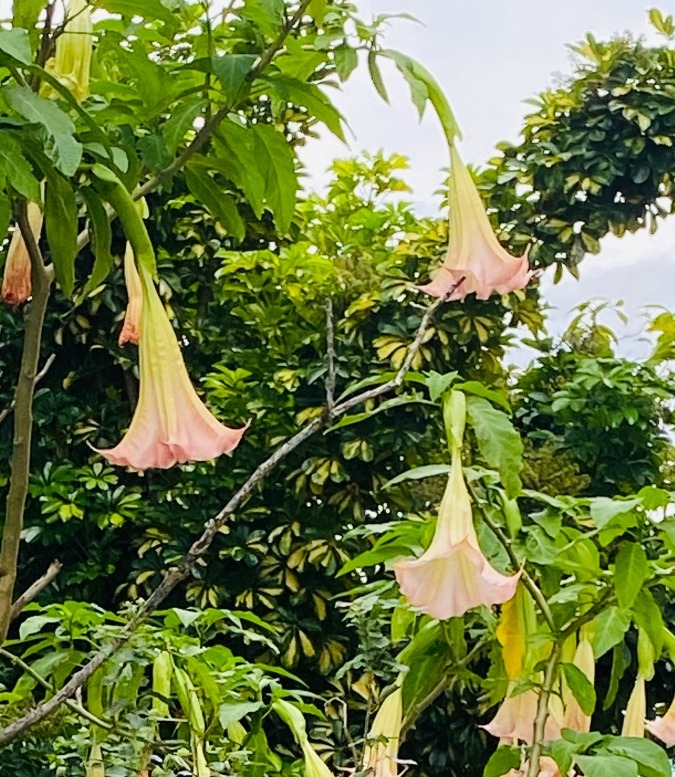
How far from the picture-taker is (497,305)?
9.36ft

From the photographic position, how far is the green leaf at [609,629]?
100 centimetres

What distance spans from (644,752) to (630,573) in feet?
0.50

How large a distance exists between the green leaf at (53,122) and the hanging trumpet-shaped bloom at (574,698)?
76cm

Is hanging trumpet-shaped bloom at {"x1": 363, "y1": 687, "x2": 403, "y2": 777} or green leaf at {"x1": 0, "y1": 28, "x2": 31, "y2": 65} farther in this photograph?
hanging trumpet-shaped bloom at {"x1": 363, "y1": 687, "x2": 403, "y2": 777}

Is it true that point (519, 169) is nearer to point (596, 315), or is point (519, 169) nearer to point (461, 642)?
point (596, 315)

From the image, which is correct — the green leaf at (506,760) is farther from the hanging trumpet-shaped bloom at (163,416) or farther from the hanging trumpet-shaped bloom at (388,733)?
the hanging trumpet-shaped bloom at (163,416)

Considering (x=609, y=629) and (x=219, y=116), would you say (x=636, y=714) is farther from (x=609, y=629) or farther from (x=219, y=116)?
(x=219, y=116)

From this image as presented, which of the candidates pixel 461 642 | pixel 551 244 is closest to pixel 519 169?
pixel 551 244

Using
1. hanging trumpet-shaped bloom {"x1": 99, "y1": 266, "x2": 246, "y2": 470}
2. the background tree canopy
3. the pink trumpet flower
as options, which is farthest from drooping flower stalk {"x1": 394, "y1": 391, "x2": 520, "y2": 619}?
the background tree canopy

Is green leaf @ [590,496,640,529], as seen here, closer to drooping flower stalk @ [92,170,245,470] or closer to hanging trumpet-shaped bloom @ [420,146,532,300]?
hanging trumpet-shaped bloom @ [420,146,532,300]

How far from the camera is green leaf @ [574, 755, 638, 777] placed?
2.91ft

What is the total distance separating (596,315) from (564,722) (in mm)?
2091

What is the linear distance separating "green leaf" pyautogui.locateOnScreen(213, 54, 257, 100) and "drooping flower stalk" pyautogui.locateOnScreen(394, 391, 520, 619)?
1.18ft

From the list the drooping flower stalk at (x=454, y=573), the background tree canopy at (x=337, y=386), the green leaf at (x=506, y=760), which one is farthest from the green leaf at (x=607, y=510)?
the background tree canopy at (x=337, y=386)
